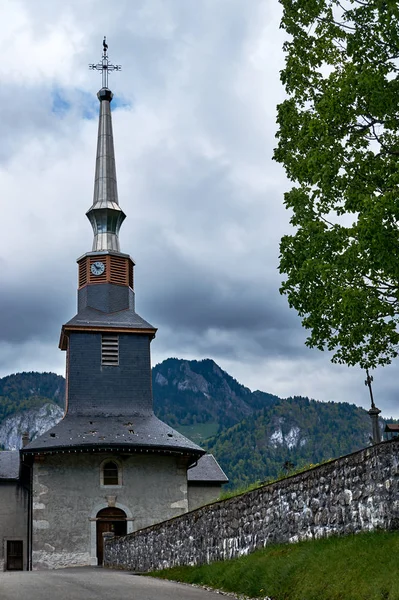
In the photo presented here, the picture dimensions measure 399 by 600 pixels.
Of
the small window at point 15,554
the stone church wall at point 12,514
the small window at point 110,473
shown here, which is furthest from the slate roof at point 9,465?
the small window at point 110,473

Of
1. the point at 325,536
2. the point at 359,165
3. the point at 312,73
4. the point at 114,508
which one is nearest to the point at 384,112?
the point at 359,165

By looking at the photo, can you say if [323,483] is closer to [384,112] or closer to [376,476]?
[376,476]

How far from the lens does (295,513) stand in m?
11.2

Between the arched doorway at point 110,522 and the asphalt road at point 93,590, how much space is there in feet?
49.6

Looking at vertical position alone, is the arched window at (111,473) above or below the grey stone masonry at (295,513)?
above

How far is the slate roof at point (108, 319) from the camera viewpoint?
32719 millimetres

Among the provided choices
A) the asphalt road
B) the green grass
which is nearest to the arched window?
the asphalt road

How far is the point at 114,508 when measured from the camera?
2866 cm

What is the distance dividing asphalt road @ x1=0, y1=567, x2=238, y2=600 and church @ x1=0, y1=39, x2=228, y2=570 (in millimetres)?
14827

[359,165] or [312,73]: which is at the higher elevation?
[312,73]

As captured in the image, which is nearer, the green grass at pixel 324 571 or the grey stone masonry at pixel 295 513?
the green grass at pixel 324 571

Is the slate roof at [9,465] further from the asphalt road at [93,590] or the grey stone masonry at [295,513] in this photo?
the asphalt road at [93,590]

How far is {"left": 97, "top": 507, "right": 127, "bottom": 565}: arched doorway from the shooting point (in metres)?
28.3

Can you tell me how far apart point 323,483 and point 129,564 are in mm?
11428
